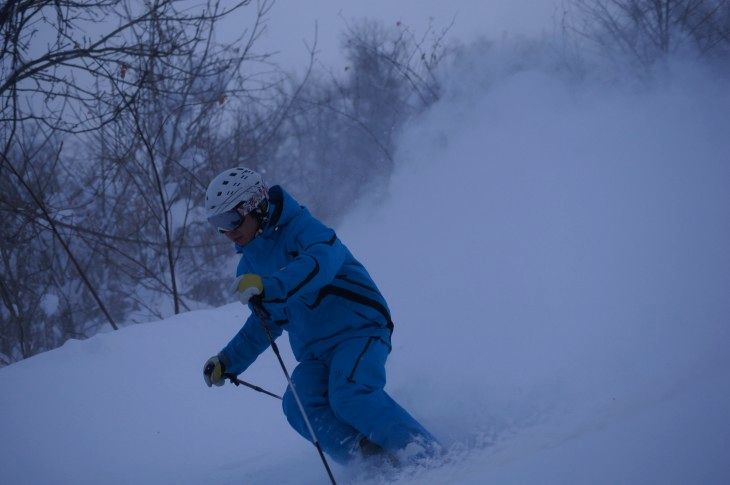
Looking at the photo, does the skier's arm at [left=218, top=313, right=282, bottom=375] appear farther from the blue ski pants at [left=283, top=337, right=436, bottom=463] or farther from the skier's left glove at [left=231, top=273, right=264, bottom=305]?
the skier's left glove at [left=231, top=273, right=264, bottom=305]

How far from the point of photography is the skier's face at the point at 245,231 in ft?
9.21

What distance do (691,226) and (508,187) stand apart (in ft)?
8.65

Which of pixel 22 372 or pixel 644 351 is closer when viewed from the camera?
pixel 644 351

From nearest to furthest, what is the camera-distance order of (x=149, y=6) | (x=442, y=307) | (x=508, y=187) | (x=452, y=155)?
(x=442, y=307), (x=149, y=6), (x=508, y=187), (x=452, y=155)

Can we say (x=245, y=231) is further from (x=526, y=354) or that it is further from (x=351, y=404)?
(x=526, y=354)

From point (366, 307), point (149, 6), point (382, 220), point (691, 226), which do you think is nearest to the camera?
point (366, 307)

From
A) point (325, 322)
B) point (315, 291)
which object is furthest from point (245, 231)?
point (325, 322)

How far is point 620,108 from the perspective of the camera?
7094mm

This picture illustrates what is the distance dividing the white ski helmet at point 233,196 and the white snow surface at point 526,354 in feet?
4.78

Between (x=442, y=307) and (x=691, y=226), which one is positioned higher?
(x=442, y=307)

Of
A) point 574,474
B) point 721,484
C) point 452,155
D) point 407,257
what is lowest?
point 721,484

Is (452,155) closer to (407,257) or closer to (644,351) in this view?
(407,257)

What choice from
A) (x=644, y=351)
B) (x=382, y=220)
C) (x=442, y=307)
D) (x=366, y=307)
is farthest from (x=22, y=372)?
(x=382, y=220)

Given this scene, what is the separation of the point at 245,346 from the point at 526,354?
1902 millimetres
